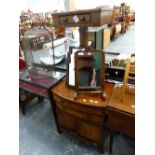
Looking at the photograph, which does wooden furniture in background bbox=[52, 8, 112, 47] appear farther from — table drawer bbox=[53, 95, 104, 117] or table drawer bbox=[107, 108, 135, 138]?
table drawer bbox=[107, 108, 135, 138]

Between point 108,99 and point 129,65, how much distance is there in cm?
35

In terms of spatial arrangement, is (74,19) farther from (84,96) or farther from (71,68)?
(84,96)

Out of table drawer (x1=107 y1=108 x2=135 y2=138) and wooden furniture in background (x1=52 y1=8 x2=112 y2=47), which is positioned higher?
wooden furniture in background (x1=52 y1=8 x2=112 y2=47)

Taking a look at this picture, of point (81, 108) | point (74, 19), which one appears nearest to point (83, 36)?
point (74, 19)

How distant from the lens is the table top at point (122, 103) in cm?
122

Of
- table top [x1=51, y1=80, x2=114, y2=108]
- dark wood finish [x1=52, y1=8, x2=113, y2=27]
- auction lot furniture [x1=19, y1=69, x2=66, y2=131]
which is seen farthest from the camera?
auction lot furniture [x1=19, y1=69, x2=66, y2=131]

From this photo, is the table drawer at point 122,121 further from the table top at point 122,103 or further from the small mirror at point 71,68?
the small mirror at point 71,68

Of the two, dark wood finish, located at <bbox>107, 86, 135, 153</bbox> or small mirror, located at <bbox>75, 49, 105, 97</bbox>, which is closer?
dark wood finish, located at <bbox>107, 86, 135, 153</bbox>

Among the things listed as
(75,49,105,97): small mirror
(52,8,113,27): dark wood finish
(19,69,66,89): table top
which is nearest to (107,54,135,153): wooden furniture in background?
(75,49,105,97): small mirror

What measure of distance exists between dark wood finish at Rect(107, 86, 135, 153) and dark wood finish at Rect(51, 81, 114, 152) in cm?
6

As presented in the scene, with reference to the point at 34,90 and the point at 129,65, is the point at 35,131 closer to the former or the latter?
the point at 34,90

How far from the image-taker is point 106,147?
172 cm

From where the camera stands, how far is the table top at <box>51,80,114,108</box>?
1.34m
